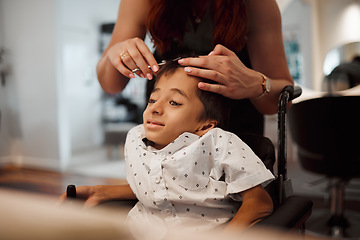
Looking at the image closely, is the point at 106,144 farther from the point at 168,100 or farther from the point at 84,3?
the point at 168,100

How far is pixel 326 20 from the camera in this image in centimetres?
204

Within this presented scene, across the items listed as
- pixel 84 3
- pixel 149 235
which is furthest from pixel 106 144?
pixel 149 235

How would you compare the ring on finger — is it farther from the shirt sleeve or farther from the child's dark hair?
the shirt sleeve

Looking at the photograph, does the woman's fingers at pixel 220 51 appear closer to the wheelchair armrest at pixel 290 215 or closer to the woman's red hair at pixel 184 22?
the woman's red hair at pixel 184 22

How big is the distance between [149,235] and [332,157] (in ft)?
6.34

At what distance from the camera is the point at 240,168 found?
2.35 ft

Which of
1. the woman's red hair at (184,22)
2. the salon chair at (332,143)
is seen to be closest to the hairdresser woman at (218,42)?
the woman's red hair at (184,22)

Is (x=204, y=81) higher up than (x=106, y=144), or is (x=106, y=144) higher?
(x=204, y=81)

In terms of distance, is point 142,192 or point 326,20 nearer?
point 142,192

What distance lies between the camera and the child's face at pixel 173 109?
79 cm

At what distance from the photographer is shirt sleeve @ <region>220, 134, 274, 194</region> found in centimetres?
71

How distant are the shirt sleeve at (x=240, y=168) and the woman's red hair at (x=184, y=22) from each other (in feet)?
1.04

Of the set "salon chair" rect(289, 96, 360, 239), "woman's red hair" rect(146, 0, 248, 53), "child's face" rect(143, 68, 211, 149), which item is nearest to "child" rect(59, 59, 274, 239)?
"child's face" rect(143, 68, 211, 149)

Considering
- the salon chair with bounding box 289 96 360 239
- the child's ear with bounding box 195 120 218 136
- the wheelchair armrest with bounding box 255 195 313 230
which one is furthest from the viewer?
the salon chair with bounding box 289 96 360 239
